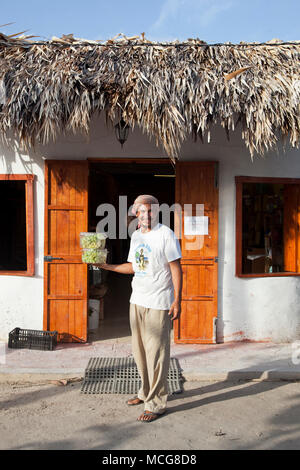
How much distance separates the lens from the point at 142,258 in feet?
12.4

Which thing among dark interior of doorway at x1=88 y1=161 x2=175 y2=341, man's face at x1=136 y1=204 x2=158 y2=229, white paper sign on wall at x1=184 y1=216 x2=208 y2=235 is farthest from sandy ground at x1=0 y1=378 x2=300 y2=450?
white paper sign on wall at x1=184 y1=216 x2=208 y2=235

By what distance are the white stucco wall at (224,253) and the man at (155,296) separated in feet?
7.73

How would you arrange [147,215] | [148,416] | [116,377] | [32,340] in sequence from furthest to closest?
1. [32,340]
2. [116,377]
3. [147,215]
4. [148,416]

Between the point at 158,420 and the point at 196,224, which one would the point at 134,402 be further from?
the point at 196,224

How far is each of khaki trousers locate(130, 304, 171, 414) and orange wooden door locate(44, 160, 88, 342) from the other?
2.20 metres

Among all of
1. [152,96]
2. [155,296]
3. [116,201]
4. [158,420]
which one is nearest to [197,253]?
[152,96]

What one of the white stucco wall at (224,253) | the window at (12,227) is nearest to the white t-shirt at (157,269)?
the white stucco wall at (224,253)

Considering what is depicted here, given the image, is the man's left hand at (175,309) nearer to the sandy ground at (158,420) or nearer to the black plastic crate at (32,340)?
the sandy ground at (158,420)

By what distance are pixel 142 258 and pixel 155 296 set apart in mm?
361

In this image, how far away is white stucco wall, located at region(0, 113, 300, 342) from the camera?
5.88m

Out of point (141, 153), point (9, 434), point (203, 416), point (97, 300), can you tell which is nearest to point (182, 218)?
point (141, 153)

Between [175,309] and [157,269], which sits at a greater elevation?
[157,269]

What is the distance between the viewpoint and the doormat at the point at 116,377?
4.43 meters

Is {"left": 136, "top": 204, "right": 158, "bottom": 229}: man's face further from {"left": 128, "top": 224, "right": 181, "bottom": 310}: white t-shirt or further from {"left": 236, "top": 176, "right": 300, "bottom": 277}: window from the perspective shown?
{"left": 236, "top": 176, "right": 300, "bottom": 277}: window
